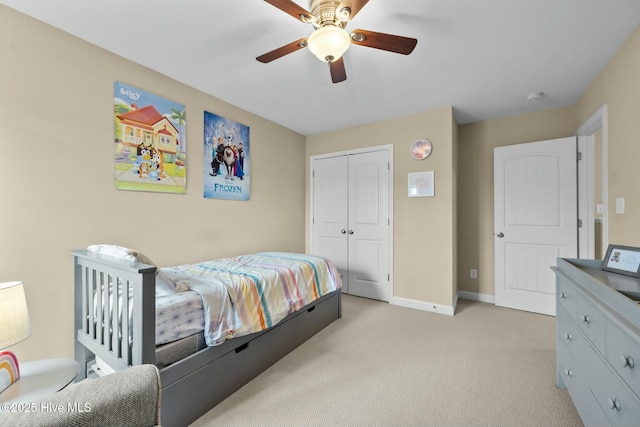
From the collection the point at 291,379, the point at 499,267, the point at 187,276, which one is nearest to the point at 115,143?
the point at 187,276

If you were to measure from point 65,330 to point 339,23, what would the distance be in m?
2.73

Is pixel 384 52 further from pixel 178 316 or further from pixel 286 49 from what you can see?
pixel 178 316

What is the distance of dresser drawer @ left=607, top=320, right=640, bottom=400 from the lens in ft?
2.95

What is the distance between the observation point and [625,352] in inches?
37.9

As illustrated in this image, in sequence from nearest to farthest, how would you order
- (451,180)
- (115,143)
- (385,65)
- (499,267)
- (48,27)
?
(48,27) → (115,143) → (385,65) → (451,180) → (499,267)

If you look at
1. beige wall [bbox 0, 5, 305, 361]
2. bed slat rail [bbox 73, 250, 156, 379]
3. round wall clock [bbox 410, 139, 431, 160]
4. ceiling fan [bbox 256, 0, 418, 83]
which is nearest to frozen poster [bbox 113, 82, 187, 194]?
beige wall [bbox 0, 5, 305, 361]

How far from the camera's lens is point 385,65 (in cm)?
230

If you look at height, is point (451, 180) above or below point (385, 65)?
below

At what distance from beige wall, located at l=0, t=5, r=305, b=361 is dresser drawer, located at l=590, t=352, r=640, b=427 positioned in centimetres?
293

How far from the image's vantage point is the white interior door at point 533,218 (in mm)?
2990

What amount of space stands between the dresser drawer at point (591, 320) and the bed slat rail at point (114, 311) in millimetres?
2018

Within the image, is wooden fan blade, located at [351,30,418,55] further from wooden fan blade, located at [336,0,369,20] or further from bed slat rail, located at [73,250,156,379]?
bed slat rail, located at [73,250,156,379]

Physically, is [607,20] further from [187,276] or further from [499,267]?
→ [187,276]

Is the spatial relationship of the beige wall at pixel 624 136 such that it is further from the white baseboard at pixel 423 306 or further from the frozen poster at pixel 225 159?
the frozen poster at pixel 225 159
